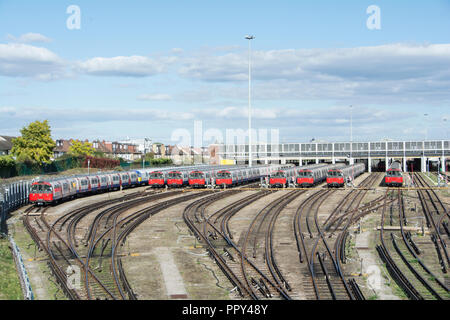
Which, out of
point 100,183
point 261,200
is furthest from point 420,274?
point 100,183

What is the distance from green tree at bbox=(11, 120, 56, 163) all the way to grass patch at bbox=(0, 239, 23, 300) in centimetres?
5708

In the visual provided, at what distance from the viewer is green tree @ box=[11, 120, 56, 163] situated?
78.3 meters

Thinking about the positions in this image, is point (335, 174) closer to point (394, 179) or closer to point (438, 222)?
point (394, 179)

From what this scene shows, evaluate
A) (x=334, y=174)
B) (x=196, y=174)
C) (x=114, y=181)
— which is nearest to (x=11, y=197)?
(x=114, y=181)

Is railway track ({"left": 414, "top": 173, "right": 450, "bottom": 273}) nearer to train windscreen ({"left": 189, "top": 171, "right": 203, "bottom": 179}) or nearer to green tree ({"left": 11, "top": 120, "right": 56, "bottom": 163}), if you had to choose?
train windscreen ({"left": 189, "top": 171, "right": 203, "bottom": 179})

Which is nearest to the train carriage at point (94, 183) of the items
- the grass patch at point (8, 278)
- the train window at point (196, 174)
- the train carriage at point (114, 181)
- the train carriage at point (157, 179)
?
the train carriage at point (114, 181)

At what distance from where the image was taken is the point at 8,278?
19.0 meters

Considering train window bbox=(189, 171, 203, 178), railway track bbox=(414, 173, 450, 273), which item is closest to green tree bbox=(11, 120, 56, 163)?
train window bbox=(189, 171, 203, 178)

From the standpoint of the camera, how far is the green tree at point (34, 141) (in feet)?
257

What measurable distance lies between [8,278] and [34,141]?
6378cm

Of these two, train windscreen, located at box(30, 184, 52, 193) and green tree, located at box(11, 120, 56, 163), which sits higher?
green tree, located at box(11, 120, 56, 163)

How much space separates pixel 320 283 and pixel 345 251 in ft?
20.7

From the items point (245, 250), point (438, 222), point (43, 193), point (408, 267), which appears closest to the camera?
point (408, 267)
